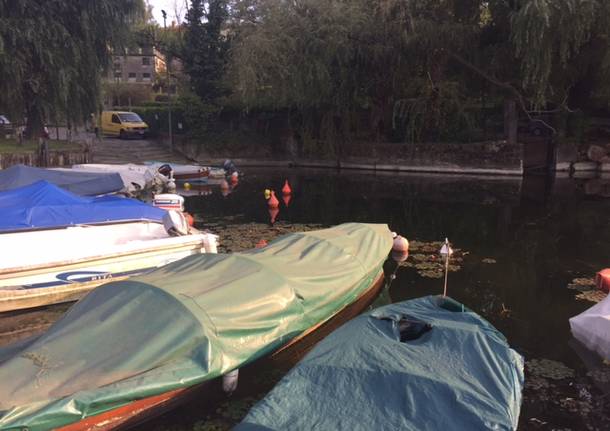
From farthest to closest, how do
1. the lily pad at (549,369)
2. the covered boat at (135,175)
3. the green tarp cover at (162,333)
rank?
1. the covered boat at (135,175)
2. the lily pad at (549,369)
3. the green tarp cover at (162,333)

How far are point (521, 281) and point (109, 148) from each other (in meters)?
26.7

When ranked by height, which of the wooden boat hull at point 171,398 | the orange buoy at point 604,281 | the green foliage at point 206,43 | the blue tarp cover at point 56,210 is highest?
the green foliage at point 206,43

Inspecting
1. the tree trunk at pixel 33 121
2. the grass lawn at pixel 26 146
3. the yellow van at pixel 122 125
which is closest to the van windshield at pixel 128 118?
the yellow van at pixel 122 125

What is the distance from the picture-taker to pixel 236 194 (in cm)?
2031

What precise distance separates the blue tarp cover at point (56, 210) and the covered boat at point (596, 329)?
8.06m

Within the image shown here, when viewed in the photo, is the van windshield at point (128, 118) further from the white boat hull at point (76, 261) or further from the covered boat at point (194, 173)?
the white boat hull at point (76, 261)

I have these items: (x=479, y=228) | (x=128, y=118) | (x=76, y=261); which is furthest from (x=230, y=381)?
(x=128, y=118)

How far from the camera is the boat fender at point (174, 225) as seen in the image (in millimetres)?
9977

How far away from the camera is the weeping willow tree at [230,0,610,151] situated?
22969 mm

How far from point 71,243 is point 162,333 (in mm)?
5675

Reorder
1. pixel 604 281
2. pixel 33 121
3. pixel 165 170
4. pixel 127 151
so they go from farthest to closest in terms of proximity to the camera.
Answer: pixel 127 151 < pixel 33 121 < pixel 165 170 < pixel 604 281

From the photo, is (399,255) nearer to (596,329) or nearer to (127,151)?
(596,329)


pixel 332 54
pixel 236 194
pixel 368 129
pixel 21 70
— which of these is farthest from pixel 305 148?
pixel 21 70

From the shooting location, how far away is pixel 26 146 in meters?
23.3
